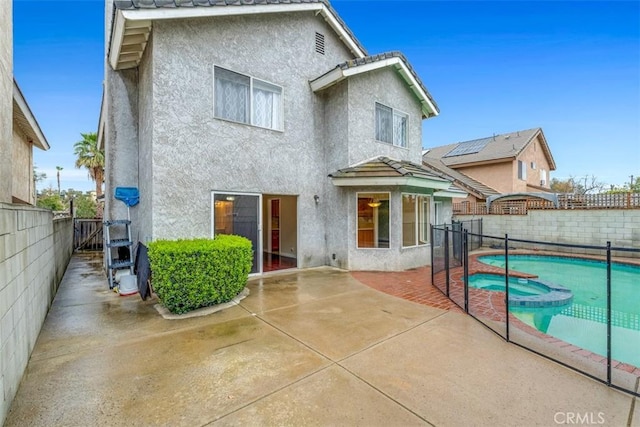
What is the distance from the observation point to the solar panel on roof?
1067 inches

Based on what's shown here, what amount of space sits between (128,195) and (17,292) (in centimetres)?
611

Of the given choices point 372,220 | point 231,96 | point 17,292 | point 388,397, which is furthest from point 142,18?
point 388,397

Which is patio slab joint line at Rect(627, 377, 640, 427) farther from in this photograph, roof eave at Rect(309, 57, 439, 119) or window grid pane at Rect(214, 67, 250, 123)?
roof eave at Rect(309, 57, 439, 119)

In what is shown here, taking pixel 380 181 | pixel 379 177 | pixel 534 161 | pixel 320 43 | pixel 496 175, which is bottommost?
pixel 380 181

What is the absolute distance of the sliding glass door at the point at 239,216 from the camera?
27.0 feet

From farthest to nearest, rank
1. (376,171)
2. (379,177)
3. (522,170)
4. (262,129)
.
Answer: (522,170)
(376,171)
(379,177)
(262,129)

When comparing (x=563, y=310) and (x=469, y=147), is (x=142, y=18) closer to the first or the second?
(x=563, y=310)

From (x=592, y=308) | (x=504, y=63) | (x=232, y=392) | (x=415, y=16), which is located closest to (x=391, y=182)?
(x=592, y=308)

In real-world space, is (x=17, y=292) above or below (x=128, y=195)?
below

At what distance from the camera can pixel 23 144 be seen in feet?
42.0

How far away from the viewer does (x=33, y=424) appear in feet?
8.89

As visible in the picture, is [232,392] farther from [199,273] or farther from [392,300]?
[392,300]

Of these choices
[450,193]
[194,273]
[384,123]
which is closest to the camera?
[194,273]

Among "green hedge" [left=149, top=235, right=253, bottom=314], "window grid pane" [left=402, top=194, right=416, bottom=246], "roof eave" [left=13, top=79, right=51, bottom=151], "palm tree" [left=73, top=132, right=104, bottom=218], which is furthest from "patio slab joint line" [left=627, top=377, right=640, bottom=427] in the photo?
"palm tree" [left=73, top=132, right=104, bottom=218]
